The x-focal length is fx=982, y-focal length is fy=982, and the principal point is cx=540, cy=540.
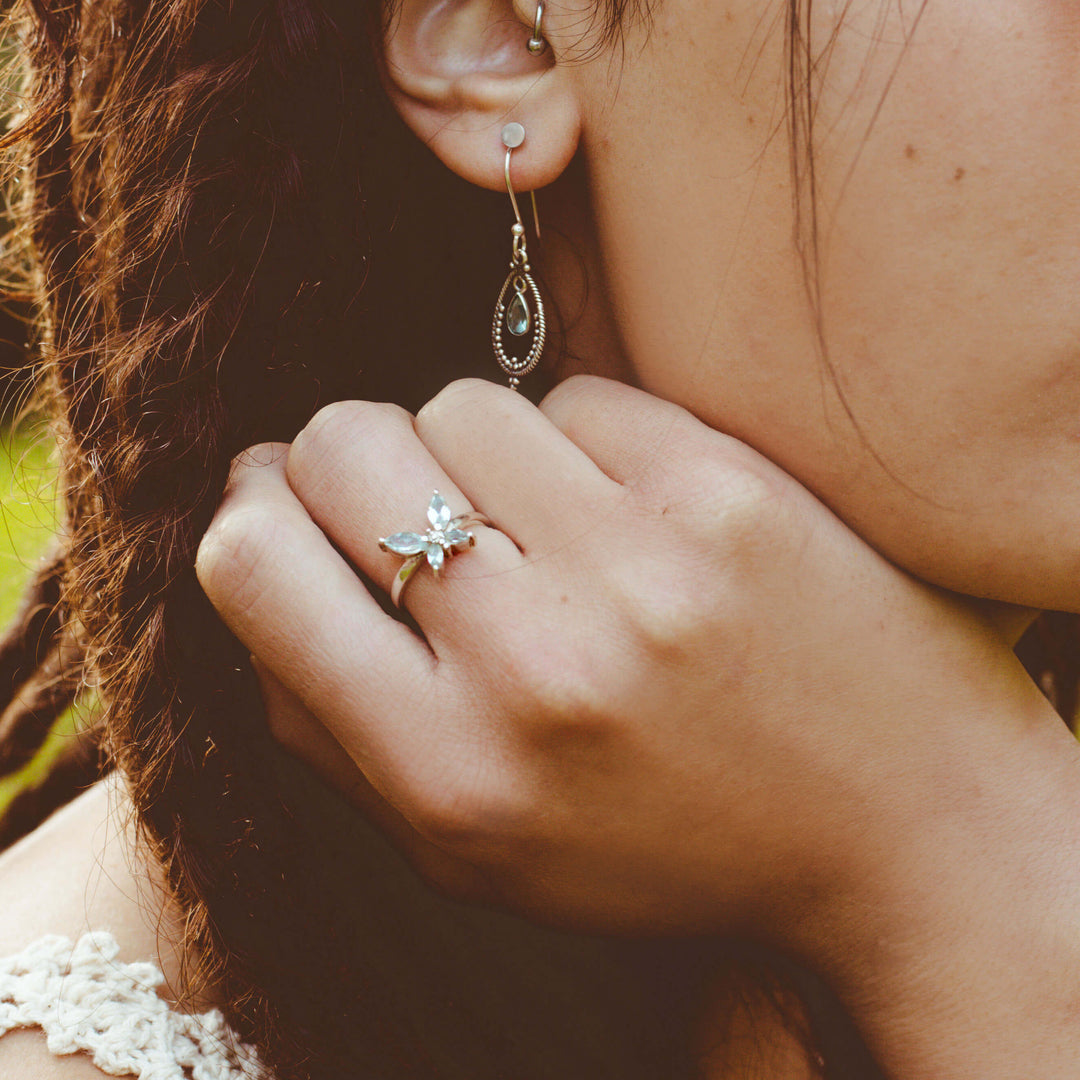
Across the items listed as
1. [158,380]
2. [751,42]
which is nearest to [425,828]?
[158,380]

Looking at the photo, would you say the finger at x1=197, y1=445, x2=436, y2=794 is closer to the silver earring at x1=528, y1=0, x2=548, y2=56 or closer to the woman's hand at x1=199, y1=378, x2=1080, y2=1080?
the woman's hand at x1=199, y1=378, x2=1080, y2=1080

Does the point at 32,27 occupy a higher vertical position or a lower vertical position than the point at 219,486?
higher

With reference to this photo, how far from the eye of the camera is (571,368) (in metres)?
1.33

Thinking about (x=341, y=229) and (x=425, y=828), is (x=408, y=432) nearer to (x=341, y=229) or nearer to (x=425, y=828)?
(x=341, y=229)

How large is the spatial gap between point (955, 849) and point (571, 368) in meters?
0.75

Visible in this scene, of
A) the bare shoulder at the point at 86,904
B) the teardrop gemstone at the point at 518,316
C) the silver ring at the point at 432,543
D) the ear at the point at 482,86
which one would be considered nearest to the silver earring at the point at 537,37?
the ear at the point at 482,86

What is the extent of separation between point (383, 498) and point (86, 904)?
0.72 meters

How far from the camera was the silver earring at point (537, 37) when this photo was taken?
1.08 meters

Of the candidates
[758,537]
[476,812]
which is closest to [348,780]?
[476,812]

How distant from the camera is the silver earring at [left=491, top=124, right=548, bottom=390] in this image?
121cm

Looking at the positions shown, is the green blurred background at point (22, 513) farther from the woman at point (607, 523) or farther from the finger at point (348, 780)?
the finger at point (348, 780)

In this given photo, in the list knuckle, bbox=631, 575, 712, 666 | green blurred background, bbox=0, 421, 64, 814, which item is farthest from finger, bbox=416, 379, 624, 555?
green blurred background, bbox=0, 421, 64, 814

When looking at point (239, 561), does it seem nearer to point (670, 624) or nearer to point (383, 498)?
point (383, 498)

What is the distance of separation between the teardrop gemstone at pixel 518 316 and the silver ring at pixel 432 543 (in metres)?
0.30
